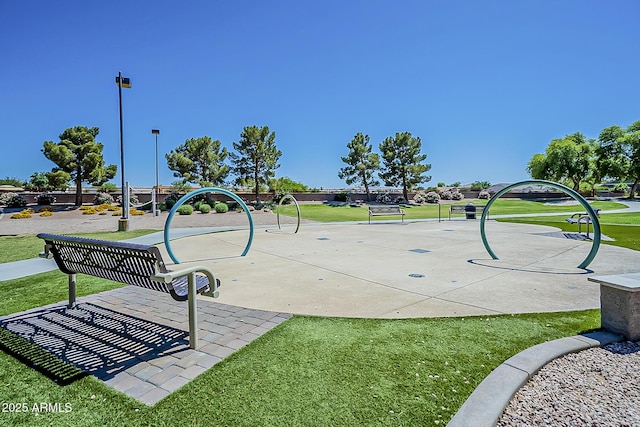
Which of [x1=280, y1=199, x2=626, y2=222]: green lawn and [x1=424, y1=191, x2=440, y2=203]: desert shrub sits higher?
[x1=424, y1=191, x2=440, y2=203]: desert shrub

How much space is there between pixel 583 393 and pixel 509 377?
535 millimetres

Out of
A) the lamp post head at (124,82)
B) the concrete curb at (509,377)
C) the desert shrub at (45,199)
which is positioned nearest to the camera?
the concrete curb at (509,377)

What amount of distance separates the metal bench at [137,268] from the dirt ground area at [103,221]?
15985 millimetres

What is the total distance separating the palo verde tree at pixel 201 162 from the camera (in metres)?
41.8

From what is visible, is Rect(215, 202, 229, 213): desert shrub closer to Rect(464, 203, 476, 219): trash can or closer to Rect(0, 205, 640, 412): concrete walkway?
Rect(464, 203, 476, 219): trash can

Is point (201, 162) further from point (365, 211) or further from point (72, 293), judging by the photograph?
point (72, 293)

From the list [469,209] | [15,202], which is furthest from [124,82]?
[15,202]

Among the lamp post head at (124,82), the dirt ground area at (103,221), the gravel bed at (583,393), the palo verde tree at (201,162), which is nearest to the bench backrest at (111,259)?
the gravel bed at (583,393)

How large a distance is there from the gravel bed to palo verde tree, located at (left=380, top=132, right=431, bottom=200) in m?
49.2

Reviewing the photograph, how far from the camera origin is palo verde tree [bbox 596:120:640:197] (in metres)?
51.8

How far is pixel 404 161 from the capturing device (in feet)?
169

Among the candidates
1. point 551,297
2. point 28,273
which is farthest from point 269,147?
point 551,297

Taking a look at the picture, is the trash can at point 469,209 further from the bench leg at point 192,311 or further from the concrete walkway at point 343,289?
the bench leg at point 192,311

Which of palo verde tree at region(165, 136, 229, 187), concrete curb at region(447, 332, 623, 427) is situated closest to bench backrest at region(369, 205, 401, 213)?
concrete curb at region(447, 332, 623, 427)
